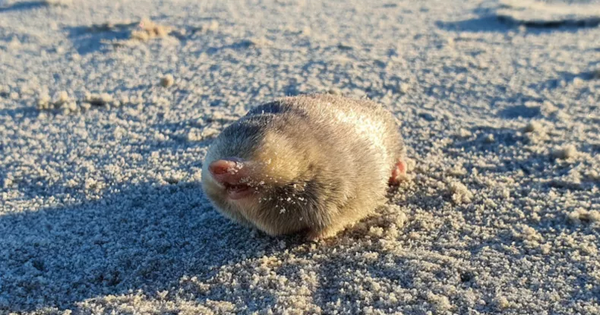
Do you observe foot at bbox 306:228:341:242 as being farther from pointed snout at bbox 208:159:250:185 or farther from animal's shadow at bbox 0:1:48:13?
animal's shadow at bbox 0:1:48:13

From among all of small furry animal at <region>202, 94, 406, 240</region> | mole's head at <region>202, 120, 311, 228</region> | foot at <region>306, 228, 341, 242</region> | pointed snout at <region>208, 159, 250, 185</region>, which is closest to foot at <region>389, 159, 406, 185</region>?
small furry animal at <region>202, 94, 406, 240</region>

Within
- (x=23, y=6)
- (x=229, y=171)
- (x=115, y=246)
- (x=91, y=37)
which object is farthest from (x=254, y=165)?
(x=23, y=6)

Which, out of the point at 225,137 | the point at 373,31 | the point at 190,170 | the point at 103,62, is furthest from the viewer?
the point at 373,31

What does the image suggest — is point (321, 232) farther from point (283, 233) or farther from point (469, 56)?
point (469, 56)

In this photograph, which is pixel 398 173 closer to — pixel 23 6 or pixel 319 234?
pixel 319 234

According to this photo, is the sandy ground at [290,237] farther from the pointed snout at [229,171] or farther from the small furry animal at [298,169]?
the pointed snout at [229,171]

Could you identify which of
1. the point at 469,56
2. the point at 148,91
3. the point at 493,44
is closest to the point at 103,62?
the point at 148,91
